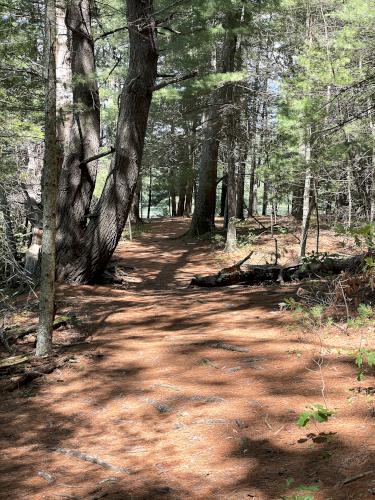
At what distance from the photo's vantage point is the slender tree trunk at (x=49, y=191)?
5.56m

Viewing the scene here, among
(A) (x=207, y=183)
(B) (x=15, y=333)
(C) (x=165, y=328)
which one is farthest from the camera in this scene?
(A) (x=207, y=183)

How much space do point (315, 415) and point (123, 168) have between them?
757cm

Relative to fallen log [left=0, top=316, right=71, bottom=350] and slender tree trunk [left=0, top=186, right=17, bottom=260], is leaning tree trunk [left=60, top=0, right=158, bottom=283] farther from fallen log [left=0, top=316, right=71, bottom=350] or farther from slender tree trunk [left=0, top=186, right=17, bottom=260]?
fallen log [left=0, top=316, right=71, bottom=350]

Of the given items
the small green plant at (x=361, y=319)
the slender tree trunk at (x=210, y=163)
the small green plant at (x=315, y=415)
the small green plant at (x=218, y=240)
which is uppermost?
the slender tree trunk at (x=210, y=163)

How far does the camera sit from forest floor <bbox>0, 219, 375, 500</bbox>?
2984mm

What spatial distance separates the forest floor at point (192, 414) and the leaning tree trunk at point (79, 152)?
10.5 ft

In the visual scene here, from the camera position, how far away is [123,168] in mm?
10148

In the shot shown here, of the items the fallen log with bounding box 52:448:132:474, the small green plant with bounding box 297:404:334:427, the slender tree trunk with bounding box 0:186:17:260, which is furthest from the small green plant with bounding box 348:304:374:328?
the slender tree trunk with bounding box 0:186:17:260

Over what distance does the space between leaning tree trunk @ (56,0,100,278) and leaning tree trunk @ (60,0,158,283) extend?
1.02 ft

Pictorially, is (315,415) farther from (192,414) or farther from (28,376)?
(28,376)

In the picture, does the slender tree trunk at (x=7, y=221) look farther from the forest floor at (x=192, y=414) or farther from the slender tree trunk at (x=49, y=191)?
the slender tree trunk at (x=49, y=191)

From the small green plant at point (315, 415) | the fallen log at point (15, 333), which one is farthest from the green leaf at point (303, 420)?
the fallen log at point (15, 333)

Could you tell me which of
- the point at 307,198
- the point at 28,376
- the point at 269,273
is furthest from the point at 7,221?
the point at 307,198

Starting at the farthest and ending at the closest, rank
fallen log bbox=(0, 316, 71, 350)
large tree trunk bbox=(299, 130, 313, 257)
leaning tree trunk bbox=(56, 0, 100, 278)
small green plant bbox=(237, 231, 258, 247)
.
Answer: small green plant bbox=(237, 231, 258, 247), large tree trunk bbox=(299, 130, 313, 257), leaning tree trunk bbox=(56, 0, 100, 278), fallen log bbox=(0, 316, 71, 350)
